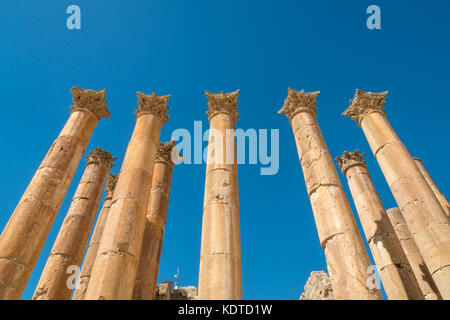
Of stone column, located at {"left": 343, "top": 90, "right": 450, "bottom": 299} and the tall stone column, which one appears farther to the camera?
the tall stone column

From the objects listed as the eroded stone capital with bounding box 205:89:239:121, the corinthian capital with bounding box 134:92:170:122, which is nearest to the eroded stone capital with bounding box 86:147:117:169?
the corinthian capital with bounding box 134:92:170:122

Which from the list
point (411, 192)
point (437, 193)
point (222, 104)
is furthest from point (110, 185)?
point (437, 193)

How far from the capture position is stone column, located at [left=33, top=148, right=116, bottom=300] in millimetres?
13797

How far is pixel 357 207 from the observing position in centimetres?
1909

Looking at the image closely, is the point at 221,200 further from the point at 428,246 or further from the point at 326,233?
the point at 428,246

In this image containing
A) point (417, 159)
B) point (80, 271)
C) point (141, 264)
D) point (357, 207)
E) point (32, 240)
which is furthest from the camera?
point (417, 159)

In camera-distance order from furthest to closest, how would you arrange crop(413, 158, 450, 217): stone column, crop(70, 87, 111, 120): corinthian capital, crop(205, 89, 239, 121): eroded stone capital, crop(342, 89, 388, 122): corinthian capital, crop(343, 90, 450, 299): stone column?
crop(413, 158, 450, 217): stone column < crop(205, 89, 239, 121): eroded stone capital < crop(342, 89, 388, 122): corinthian capital < crop(70, 87, 111, 120): corinthian capital < crop(343, 90, 450, 299): stone column

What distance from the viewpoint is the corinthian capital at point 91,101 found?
53.6ft

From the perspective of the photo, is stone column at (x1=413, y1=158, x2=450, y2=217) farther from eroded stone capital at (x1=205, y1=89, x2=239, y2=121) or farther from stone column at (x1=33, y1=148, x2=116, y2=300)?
stone column at (x1=33, y1=148, x2=116, y2=300)

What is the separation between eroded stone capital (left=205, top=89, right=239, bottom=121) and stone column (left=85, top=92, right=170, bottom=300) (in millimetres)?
3062

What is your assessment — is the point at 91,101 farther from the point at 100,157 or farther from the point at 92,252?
the point at 92,252
